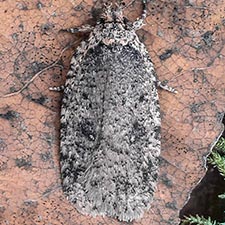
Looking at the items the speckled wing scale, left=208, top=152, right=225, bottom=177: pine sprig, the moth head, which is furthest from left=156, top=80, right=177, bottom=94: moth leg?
left=208, top=152, right=225, bottom=177: pine sprig

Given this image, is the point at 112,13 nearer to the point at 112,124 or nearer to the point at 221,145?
the point at 112,124

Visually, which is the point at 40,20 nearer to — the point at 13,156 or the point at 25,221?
the point at 13,156

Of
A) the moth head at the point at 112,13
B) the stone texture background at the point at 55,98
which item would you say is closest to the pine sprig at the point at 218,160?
the stone texture background at the point at 55,98

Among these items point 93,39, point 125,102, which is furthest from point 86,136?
point 93,39

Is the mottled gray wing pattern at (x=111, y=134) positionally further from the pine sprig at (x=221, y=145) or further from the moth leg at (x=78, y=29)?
the pine sprig at (x=221, y=145)

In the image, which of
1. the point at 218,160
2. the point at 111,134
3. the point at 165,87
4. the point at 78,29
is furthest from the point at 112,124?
the point at 218,160

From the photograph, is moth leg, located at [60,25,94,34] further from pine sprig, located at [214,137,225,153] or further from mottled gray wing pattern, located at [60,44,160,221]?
pine sprig, located at [214,137,225,153]
